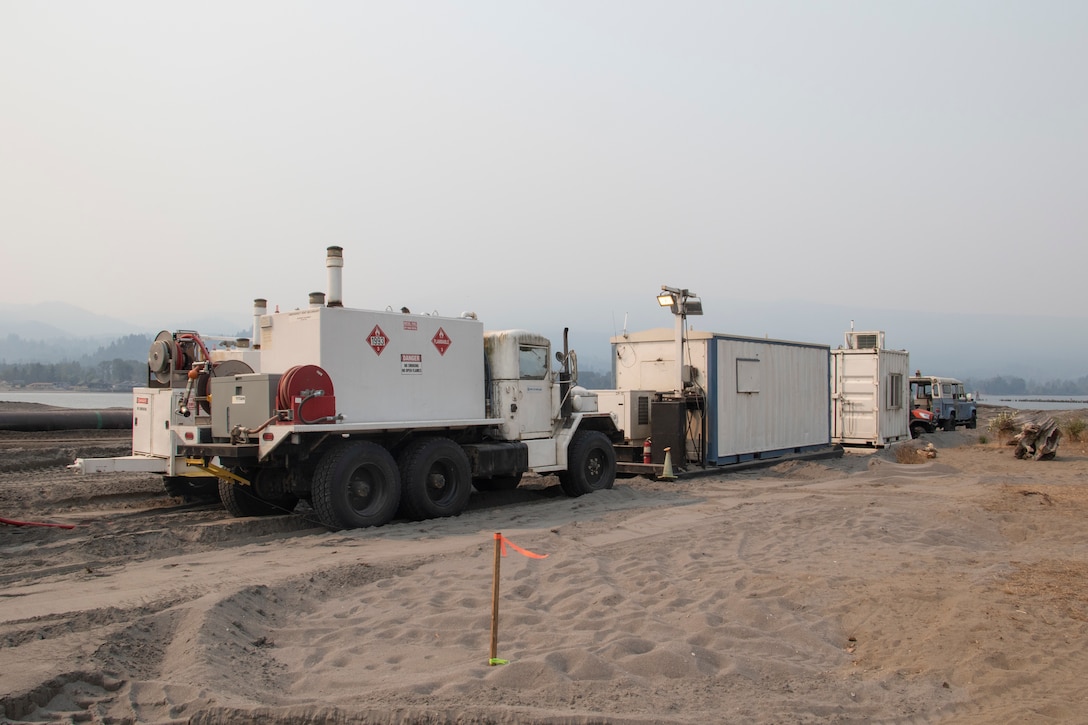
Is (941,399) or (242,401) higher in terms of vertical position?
(242,401)

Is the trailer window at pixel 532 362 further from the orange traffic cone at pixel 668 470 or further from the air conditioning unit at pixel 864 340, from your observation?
the air conditioning unit at pixel 864 340

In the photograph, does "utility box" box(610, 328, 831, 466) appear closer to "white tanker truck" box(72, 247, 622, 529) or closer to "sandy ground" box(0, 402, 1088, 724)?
"white tanker truck" box(72, 247, 622, 529)

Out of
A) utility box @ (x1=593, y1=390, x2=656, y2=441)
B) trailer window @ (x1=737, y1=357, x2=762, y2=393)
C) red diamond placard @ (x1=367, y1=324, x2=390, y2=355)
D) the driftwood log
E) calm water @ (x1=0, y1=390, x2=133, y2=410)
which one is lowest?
the driftwood log

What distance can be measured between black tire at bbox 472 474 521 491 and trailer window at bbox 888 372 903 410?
14.4m

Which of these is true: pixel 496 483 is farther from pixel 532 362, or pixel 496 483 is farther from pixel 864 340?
pixel 864 340

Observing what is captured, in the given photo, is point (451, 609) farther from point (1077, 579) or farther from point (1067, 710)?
point (1077, 579)

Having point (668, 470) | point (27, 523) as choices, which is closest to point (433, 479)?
point (27, 523)

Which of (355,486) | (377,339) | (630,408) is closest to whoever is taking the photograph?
(355,486)

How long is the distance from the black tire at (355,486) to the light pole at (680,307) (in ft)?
26.0

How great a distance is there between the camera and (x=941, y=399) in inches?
1284

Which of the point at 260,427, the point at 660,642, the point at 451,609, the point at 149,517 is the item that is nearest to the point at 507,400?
the point at 260,427

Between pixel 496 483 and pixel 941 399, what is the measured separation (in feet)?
79.9

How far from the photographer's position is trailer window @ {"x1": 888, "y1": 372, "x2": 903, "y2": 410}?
24422 millimetres

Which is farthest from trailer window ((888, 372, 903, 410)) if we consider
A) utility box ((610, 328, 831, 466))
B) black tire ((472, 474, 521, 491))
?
black tire ((472, 474, 521, 491))
